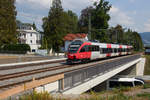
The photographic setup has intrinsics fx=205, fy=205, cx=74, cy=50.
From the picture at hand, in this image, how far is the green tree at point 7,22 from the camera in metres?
54.2

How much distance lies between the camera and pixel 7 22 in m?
56.4

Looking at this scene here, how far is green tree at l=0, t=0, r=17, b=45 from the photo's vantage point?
178ft

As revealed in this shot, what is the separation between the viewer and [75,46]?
23984mm

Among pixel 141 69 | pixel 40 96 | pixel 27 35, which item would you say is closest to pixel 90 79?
pixel 40 96

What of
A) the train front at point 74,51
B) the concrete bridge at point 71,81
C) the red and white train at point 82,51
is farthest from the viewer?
the red and white train at point 82,51

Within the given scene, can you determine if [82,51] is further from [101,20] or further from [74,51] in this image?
[101,20]

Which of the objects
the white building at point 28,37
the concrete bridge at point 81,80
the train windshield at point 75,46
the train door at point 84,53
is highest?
the white building at point 28,37

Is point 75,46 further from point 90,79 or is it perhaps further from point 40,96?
point 40,96

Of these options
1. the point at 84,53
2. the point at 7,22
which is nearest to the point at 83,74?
the point at 84,53

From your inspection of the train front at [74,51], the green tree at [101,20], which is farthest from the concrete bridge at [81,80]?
the green tree at [101,20]

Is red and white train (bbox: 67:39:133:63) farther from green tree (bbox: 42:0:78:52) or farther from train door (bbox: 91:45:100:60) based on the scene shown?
green tree (bbox: 42:0:78:52)

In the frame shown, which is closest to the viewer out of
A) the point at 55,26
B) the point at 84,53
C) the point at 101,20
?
the point at 84,53

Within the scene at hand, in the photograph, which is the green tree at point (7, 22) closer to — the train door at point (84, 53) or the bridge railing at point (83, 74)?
the train door at point (84, 53)

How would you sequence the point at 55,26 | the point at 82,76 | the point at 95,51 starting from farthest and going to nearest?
the point at 55,26 < the point at 95,51 < the point at 82,76
